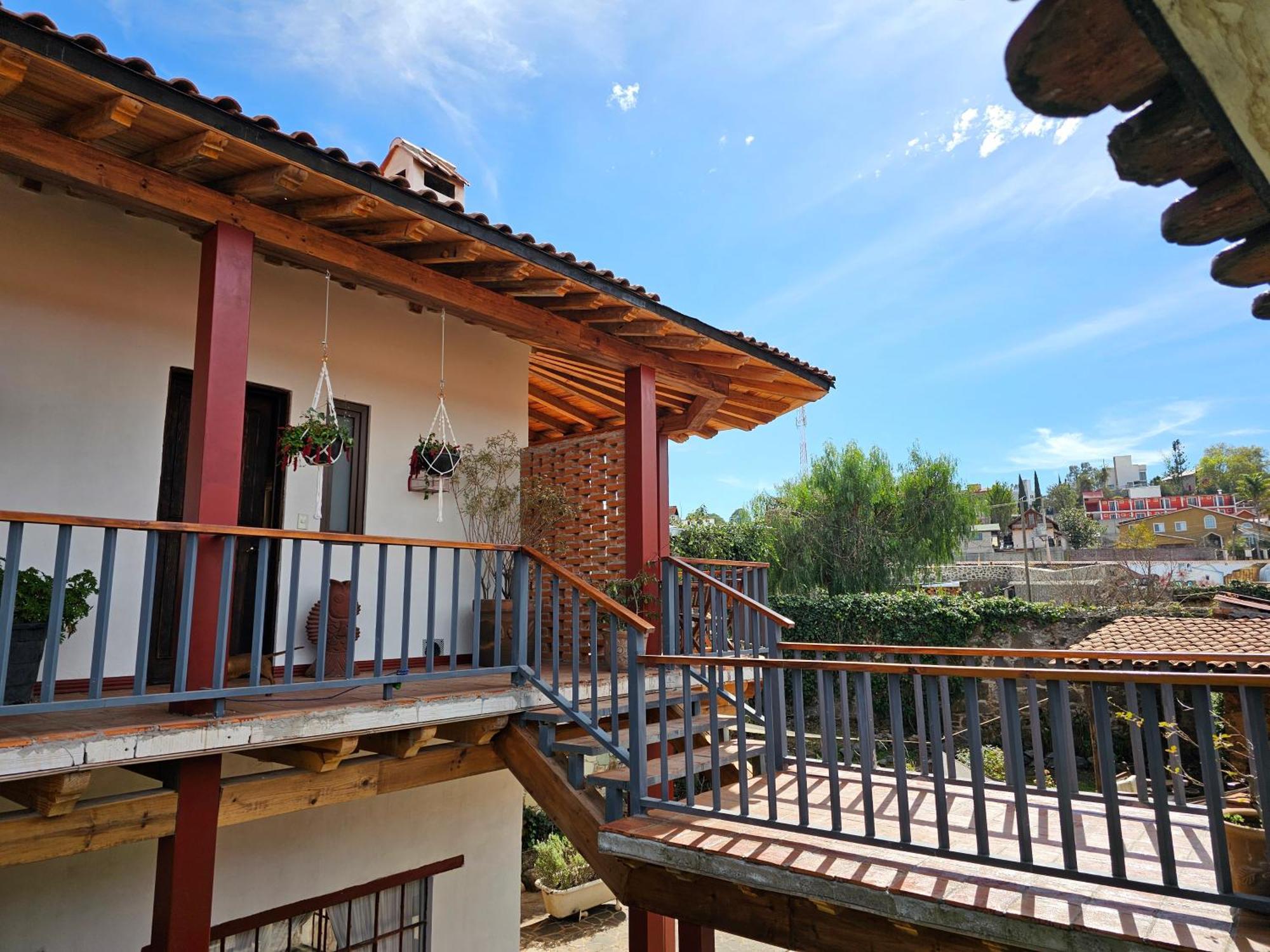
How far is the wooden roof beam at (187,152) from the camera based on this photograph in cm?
354

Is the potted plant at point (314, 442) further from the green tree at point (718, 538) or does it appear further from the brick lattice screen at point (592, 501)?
the green tree at point (718, 538)

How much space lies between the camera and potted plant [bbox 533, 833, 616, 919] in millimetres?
10078

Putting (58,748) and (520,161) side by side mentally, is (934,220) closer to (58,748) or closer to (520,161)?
(520,161)

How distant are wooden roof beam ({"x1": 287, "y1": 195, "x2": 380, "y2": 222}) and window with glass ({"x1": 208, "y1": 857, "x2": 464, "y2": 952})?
14.2 feet

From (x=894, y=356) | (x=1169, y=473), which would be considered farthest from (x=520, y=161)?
(x=1169, y=473)

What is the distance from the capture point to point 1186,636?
27.9ft

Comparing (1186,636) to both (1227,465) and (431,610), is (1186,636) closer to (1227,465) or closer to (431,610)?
(431,610)

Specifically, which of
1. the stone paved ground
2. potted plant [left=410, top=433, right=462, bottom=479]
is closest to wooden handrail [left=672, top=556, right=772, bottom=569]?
potted plant [left=410, top=433, right=462, bottom=479]

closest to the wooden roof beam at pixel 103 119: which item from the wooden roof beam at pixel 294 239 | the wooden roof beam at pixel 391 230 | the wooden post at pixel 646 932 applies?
the wooden roof beam at pixel 294 239

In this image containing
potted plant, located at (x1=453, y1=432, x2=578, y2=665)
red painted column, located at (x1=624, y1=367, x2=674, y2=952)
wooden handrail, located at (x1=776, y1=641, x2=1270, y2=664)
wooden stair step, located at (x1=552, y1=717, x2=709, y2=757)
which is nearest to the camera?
wooden handrail, located at (x1=776, y1=641, x2=1270, y2=664)

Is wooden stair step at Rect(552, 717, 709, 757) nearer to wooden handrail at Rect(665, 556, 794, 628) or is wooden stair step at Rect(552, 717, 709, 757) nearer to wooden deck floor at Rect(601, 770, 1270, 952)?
wooden deck floor at Rect(601, 770, 1270, 952)

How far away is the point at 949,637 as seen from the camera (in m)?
14.5

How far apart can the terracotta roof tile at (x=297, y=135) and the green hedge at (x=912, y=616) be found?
9.92m

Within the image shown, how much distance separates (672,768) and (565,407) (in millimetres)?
5431
